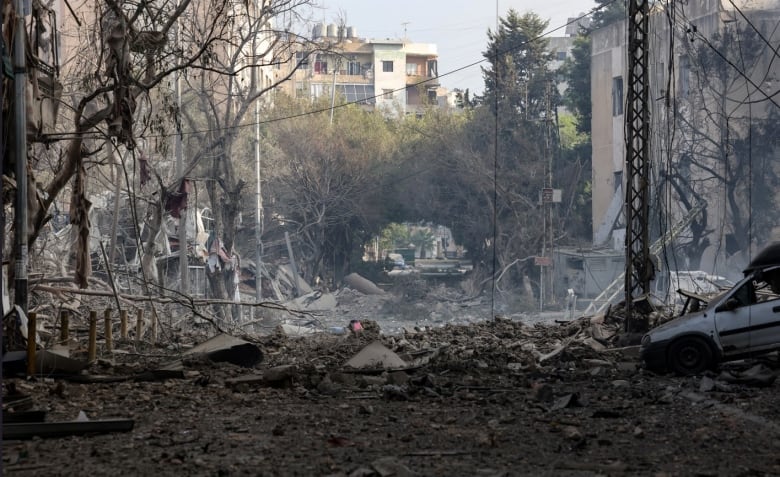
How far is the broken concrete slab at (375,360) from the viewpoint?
1723 centimetres

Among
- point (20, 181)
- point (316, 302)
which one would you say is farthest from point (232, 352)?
point (316, 302)

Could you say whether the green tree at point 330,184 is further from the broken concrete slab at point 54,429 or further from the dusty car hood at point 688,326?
the broken concrete slab at point 54,429

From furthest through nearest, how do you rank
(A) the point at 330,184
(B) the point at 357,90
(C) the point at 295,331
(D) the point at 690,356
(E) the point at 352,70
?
(E) the point at 352,70
(B) the point at 357,90
(A) the point at 330,184
(C) the point at 295,331
(D) the point at 690,356

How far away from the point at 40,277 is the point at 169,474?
1546 centimetres

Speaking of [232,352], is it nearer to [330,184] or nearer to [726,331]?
[726,331]

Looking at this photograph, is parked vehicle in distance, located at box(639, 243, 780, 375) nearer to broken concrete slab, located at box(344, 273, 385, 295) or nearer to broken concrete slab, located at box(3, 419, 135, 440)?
broken concrete slab, located at box(3, 419, 135, 440)

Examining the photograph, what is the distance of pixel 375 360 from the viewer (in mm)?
17500

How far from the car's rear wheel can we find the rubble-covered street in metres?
0.32

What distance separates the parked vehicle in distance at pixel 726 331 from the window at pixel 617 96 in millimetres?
41871

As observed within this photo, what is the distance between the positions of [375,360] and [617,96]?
142 ft

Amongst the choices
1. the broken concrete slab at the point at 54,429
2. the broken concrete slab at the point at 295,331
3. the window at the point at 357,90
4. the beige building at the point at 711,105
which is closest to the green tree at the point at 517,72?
the beige building at the point at 711,105

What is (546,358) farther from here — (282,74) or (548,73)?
(282,74)

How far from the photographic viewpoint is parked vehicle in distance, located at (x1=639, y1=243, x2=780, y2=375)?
15352 mm

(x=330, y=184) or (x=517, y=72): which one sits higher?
(x=517, y=72)
